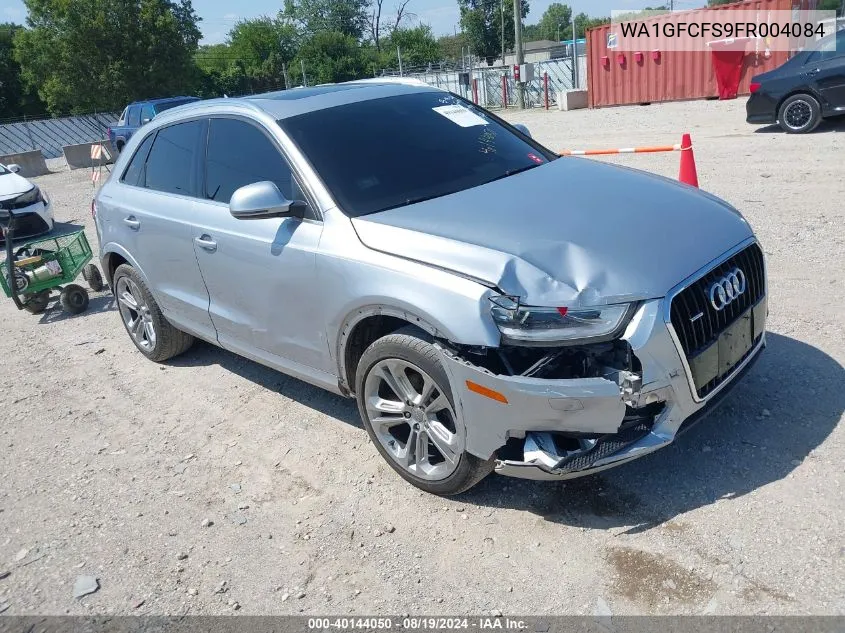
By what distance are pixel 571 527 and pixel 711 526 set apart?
587 mm

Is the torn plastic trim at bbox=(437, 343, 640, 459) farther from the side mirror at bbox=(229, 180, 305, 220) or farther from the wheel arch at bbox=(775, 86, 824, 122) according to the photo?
the wheel arch at bbox=(775, 86, 824, 122)

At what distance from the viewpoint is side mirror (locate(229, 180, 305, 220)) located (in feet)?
11.7

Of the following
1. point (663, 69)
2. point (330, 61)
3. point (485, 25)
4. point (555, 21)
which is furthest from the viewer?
point (555, 21)

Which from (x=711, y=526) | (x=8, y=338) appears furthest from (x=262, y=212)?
(x=8, y=338)

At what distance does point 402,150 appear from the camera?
4027 mm

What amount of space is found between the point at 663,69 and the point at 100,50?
3264 centimetres

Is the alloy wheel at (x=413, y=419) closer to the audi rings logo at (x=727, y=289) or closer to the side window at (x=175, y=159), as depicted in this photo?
the audi rings logo at (x=727, y=289)

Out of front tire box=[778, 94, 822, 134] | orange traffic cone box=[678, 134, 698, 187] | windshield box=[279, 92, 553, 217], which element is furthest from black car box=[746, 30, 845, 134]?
windshield box=[279, 92, 553, 217]

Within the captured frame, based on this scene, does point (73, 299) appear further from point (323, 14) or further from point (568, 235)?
point (323, 14)

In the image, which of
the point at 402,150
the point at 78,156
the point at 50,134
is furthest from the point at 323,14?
the point at 402,150

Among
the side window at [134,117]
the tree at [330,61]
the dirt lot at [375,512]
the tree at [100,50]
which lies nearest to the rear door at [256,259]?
the dirt lot at [375,512]

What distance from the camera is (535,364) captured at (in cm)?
290

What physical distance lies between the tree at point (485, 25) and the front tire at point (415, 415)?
2844 inches

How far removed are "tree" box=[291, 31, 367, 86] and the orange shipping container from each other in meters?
34.1
